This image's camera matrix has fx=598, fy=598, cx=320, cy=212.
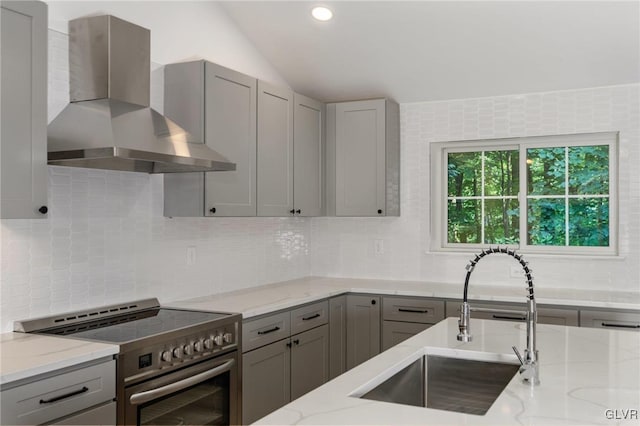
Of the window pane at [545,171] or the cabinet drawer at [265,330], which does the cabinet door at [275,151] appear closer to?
the cabinet drawer at [265,330]

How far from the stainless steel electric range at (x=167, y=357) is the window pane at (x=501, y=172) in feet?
8.21

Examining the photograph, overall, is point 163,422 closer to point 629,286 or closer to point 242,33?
point 242,33

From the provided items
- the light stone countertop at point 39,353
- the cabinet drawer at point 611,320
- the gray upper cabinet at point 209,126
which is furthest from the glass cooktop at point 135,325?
the cabinet drawer at point 611,320

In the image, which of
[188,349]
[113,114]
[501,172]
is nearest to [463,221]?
[501,172]

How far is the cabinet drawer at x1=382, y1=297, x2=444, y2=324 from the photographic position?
4219 millimetres

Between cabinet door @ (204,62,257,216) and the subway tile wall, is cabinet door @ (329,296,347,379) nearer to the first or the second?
the subway tile wall

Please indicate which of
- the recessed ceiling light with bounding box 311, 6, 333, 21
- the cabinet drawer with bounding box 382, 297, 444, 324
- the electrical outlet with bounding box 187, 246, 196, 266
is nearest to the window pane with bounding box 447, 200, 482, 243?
the cabinet drawer with bounding box 382, 297, 444, 324

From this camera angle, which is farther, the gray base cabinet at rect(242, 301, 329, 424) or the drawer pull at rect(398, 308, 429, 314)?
the drawer pull at rect(398, 308, 429, 314)

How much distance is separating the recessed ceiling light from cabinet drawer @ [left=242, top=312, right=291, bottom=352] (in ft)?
6.60

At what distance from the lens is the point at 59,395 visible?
88.5 inches

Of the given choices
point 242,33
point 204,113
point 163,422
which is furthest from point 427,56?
point 163,422

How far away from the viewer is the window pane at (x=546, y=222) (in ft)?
15.0

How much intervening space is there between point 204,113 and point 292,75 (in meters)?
1.54

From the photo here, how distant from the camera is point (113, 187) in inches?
132
